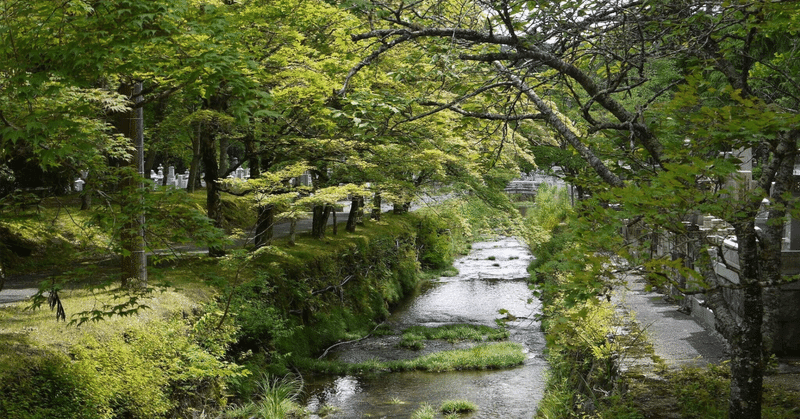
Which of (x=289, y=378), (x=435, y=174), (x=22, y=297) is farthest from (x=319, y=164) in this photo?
(x=22, y=297)

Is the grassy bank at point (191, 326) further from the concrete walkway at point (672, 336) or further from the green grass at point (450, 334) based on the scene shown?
the concrete walkway at point (672, 336)

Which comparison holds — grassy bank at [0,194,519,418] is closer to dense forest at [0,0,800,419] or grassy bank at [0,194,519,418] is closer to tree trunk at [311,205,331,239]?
tree trunk at [311,205,331,239]

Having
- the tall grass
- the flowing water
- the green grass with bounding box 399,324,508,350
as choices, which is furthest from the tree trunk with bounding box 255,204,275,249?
the green grass with bounding box 399,324,508,350

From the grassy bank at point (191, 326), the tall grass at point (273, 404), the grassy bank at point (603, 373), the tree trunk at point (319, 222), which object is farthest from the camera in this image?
the tree trunk at point (319, 222)

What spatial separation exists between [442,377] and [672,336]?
5.78 metres

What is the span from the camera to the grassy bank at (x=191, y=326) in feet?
29.3

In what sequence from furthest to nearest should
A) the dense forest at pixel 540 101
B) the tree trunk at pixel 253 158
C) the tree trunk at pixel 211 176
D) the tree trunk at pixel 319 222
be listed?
the tree trunk at pixel 319 222, the tree trunk at pixel 211 176, the tree trunk at pixel 253 158, the dense forest at pixel 540 101

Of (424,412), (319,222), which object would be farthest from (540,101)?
(319,222)

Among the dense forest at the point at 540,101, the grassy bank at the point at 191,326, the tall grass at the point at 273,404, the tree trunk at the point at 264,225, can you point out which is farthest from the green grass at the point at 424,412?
the tree trunk at the point at 264,225

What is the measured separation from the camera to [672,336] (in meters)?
11.9

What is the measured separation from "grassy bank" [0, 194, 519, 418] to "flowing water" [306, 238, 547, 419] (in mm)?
756

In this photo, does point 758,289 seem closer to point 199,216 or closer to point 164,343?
point 199,216

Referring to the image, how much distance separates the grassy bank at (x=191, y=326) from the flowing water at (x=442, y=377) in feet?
2.48

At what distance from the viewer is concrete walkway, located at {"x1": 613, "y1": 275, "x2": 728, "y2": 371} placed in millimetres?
10273
